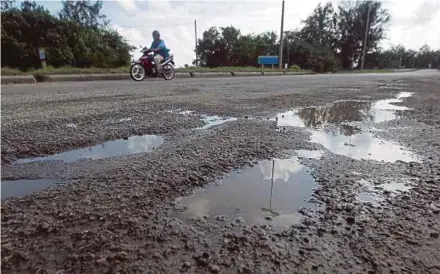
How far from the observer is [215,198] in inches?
59.0

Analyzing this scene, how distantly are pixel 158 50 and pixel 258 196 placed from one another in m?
9.00

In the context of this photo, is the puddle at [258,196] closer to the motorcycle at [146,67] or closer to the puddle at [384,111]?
the puddle at [384,111]

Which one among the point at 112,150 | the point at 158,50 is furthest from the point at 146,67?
the point at 112,150

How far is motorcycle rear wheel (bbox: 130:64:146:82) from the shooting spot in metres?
9.20

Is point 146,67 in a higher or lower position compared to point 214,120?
higher

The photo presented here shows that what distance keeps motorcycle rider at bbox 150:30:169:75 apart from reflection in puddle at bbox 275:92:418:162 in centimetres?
624

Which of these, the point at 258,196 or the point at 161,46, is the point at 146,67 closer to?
the point at 161,46

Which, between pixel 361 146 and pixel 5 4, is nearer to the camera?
pixel 361 146

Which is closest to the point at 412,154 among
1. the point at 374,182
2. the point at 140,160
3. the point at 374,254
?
the point at 374,182

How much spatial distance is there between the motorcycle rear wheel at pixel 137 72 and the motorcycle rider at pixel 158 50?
18.7 inches

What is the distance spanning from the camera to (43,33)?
13125 mm

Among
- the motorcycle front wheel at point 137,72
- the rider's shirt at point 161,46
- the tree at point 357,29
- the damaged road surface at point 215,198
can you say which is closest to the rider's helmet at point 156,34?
the rider's shirt at point 161,46

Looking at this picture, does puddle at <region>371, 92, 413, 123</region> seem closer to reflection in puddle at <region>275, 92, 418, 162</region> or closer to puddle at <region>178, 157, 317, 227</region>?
reflection in puddle at <region>275, 92, 418, 162</region>

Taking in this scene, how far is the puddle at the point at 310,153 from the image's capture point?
7.26 ft
